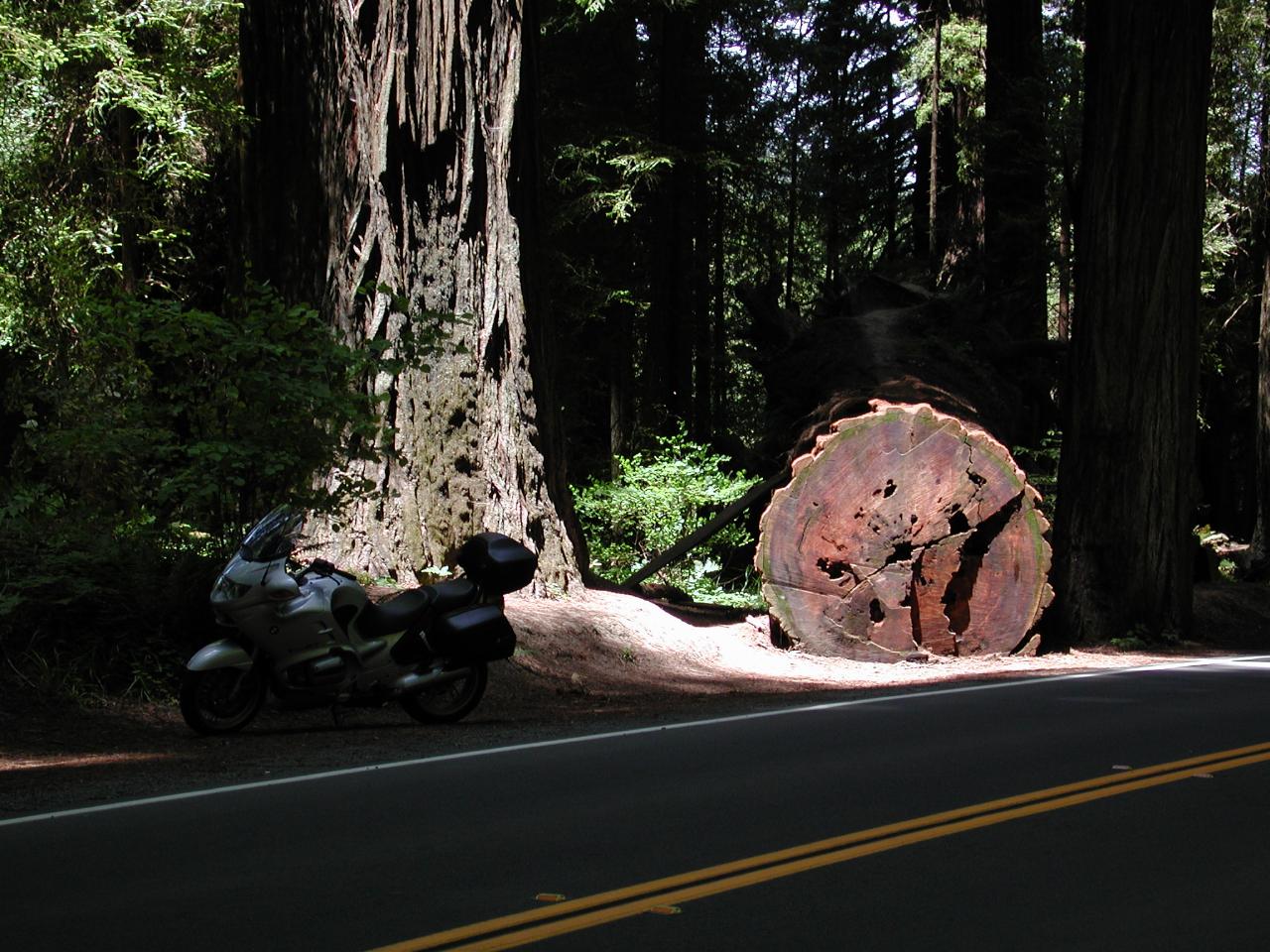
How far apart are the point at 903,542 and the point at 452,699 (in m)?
6.02

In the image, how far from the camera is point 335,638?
9719 mm

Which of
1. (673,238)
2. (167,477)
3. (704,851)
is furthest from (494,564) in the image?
(673,238)

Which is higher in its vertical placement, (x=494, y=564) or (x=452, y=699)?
(x=494, y=564)

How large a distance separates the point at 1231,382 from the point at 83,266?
2946 cm

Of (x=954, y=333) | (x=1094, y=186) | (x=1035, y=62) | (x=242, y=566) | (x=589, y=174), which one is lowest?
(x=242, y=566)

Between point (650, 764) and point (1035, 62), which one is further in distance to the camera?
point (1035, 62)

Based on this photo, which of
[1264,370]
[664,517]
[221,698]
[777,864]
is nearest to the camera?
[777,864]

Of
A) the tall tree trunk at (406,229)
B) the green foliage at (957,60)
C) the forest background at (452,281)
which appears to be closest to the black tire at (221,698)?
the forest background at (452,281)

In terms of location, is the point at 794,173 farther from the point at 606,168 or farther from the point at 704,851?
the point at 704,851

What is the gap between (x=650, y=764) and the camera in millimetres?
8086

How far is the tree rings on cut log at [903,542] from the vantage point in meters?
14.6

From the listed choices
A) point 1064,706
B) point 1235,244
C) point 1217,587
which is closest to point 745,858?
point 1064,706

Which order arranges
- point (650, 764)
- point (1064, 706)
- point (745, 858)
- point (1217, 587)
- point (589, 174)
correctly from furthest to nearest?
1. point (589, 174)
2. point (1217, 587)
3. point (1064, 706)
4. point (650, 764)
5. point (745, 858)

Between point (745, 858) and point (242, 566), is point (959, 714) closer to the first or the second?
point (745, 858)
